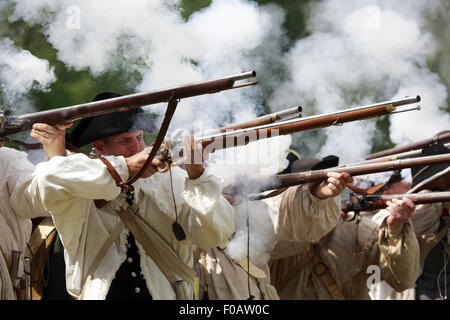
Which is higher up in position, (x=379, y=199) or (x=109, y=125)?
(x=109, y=125)

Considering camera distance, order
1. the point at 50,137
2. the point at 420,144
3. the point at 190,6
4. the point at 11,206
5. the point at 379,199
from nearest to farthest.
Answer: the point at 50,137
the point at 11,206
the point at 190,6
the point at 420,144
the point at 379,199

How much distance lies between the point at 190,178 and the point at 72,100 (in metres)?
0.97

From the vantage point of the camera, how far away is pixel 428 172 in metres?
6.54

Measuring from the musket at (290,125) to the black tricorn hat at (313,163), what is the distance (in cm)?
72

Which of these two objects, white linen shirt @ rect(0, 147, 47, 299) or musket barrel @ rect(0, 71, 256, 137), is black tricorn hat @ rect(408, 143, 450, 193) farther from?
white linen shirt @ rect(0, 147, 47, 299)

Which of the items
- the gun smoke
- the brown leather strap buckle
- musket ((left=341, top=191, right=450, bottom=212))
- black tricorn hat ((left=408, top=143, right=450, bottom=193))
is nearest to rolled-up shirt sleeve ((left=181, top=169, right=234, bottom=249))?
the gun smoke

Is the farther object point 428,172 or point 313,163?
point 428,172

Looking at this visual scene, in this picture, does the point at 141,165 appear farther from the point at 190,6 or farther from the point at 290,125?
the point at 190,6

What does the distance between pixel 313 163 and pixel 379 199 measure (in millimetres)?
644

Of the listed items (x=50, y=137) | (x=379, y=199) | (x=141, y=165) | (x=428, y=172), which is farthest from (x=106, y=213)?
(x=428, y=172)

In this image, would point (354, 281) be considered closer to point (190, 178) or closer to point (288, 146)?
point (288, 146)

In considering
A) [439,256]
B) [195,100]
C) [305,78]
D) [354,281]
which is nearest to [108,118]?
[195,100]

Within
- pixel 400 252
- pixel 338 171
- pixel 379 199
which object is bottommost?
pixel 400 252

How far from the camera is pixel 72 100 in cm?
476
